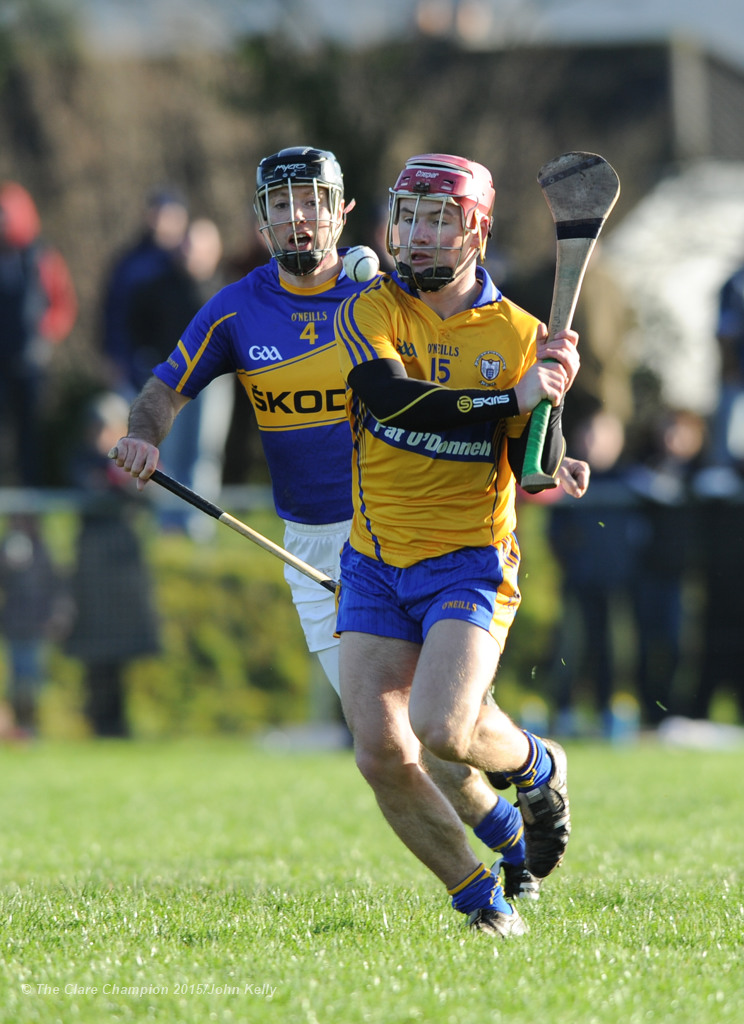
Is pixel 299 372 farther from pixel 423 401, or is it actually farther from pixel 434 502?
pixel 423 401

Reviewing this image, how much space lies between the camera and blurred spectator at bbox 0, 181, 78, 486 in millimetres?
12477

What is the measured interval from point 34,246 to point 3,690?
3835 mm

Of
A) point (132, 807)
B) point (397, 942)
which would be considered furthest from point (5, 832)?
point (397, 942)

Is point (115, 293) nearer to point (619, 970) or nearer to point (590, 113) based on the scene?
point (619, 970)

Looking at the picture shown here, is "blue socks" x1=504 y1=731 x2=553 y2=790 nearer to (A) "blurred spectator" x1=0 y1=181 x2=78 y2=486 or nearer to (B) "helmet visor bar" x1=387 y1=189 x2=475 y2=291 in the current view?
(B) "helmet visor bar" x1=387 y1=189 x2=475 y2=291

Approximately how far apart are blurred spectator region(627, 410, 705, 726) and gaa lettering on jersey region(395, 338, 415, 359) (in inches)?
264

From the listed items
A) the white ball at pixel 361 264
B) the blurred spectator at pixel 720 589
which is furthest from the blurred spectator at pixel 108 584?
the white ball at pixel 361 264

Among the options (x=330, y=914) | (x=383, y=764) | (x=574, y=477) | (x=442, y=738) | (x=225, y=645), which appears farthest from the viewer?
(x=225, y=645)

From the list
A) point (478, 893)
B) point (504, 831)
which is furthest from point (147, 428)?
point (478, 893)

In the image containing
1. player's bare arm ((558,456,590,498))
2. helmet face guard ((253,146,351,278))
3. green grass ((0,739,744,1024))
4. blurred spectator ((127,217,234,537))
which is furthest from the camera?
blurred spectator ((127,217,234,537))

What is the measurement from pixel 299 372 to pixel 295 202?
2.21 feet

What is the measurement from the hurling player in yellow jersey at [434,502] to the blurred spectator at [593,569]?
611 cm

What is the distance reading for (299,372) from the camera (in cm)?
598

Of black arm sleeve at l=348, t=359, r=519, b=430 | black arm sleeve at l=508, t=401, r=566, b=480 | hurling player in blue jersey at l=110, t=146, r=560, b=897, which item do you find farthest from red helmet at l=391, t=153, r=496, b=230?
hurling player in blue jersey at l=110, t=146, r=560, b=897
